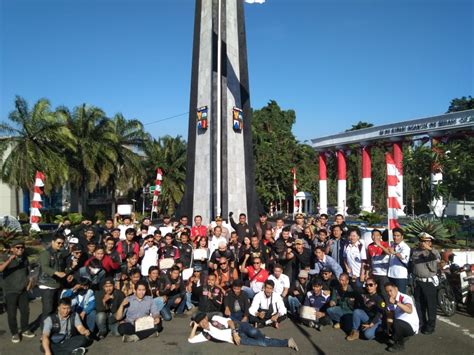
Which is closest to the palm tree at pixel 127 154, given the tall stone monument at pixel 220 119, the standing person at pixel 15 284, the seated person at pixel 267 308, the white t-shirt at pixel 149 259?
the tall stone monument at pixel 220 119

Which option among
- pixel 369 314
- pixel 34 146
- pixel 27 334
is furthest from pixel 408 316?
pixel 34 146

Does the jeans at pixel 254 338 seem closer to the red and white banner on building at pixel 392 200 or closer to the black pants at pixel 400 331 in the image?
the black pants at pixel 400 331

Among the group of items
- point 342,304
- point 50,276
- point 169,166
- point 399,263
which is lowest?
point 342,304

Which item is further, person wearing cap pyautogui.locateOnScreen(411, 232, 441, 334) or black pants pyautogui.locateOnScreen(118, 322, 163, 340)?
person wearing cap pyautogui.locateOnScreen(411, 232, 441, 334)

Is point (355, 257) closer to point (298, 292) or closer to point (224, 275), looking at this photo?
point (298, 292)

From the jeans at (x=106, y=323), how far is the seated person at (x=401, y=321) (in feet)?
14.0

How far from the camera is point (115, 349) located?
18.8 feet

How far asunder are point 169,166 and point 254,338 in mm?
28599

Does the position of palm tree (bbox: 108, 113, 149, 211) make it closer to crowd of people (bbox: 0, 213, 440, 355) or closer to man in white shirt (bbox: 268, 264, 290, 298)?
crowd of people (bbox: 0, 213, 440, 355)

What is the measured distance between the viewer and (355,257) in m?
7.13

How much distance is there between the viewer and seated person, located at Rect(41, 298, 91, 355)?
526 centimetres

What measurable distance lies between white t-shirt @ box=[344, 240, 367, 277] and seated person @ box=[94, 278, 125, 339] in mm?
4106

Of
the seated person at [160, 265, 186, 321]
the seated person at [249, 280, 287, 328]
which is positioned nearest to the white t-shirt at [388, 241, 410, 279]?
the seated person at [249, 280, 287, 328]

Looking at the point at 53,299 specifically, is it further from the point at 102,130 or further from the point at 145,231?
the point at 102,130
